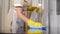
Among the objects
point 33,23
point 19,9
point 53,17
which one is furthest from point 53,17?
point 19,9

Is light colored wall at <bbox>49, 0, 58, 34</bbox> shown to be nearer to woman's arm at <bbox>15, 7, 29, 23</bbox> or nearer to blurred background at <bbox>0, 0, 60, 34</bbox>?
blurred background at <bbox>0, 0, 60, 34</bbox>

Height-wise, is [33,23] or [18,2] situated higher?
[18,2]

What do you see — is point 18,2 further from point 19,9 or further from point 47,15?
point 47,15

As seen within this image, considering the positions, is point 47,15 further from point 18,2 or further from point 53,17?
point 18,2

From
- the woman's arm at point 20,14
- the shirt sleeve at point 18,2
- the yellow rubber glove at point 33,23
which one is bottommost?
the yellow rubber glove at point 33,23

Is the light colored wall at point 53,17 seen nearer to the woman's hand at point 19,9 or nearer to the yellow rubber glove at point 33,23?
the yellow rubber glove at point 33,23

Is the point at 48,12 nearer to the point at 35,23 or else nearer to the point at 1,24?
the point at 35,23

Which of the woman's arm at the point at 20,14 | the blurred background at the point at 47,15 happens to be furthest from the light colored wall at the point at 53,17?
the woman's arm at the point at 20,14

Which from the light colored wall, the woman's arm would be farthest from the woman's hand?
the light colored wall

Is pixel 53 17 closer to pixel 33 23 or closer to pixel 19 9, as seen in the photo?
pixel 33 23

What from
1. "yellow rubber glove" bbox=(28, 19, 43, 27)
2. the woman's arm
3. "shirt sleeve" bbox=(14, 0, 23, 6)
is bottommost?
"yellow rubber glove" bbox=(28, 19, 43, 27)

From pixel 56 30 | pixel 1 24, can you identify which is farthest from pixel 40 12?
pixel 1 24

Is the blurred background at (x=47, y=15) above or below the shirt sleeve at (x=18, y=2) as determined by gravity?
below

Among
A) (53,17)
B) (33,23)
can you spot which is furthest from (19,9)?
(53,17)
